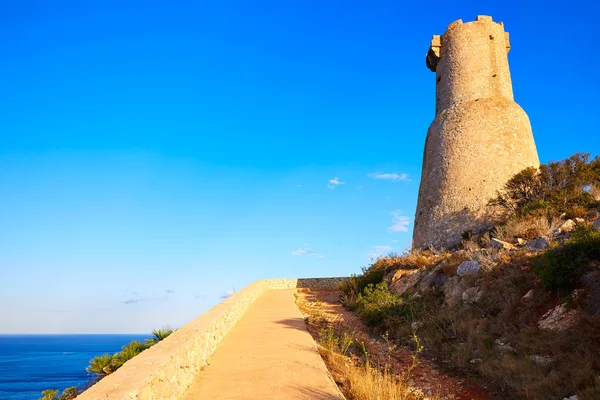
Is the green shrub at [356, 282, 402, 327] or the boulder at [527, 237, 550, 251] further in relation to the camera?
the green shrub at [356, 282, 402, 327]

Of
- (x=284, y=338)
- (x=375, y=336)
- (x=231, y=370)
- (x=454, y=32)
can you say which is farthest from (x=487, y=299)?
(x=454, y=32)

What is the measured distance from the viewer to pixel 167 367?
189 inches

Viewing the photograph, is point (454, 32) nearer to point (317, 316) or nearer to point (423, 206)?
point (423, 206)

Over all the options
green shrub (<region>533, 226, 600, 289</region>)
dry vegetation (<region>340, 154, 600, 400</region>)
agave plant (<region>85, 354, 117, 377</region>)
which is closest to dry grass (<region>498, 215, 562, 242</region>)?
dry vegetation (<region>340, 154, 600, 400</region>)

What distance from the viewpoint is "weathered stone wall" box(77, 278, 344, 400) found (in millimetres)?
3867

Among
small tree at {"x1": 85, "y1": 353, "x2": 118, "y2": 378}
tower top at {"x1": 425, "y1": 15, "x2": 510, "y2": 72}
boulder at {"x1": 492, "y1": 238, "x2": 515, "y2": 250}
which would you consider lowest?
small tree at {"x1": 85, "y1": 353, "x2": 118, "y2": 378}

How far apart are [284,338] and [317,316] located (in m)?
4.57

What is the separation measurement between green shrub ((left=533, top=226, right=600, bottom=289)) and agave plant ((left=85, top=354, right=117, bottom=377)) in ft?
32.7

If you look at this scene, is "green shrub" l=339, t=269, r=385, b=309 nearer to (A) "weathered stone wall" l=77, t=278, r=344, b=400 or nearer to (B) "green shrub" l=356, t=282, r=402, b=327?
(B) "green shrub" l=356, t=282, r=402, b=327

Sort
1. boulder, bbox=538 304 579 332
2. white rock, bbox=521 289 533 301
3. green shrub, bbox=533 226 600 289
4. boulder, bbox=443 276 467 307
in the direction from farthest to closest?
boulder, bbox=443 276 467 307
white rock, bbox=521 289 533 301
green shrub, bbox=533 226 600 289
boulder, bbox=538 304 579 332

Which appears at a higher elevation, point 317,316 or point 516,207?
point 516,207

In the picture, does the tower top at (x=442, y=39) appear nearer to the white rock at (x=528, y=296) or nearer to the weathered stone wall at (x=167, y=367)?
the white rock at (x=528, y=296)

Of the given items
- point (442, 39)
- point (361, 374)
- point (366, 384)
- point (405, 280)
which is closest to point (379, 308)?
point (405, 280)

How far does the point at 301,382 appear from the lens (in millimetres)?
5887
